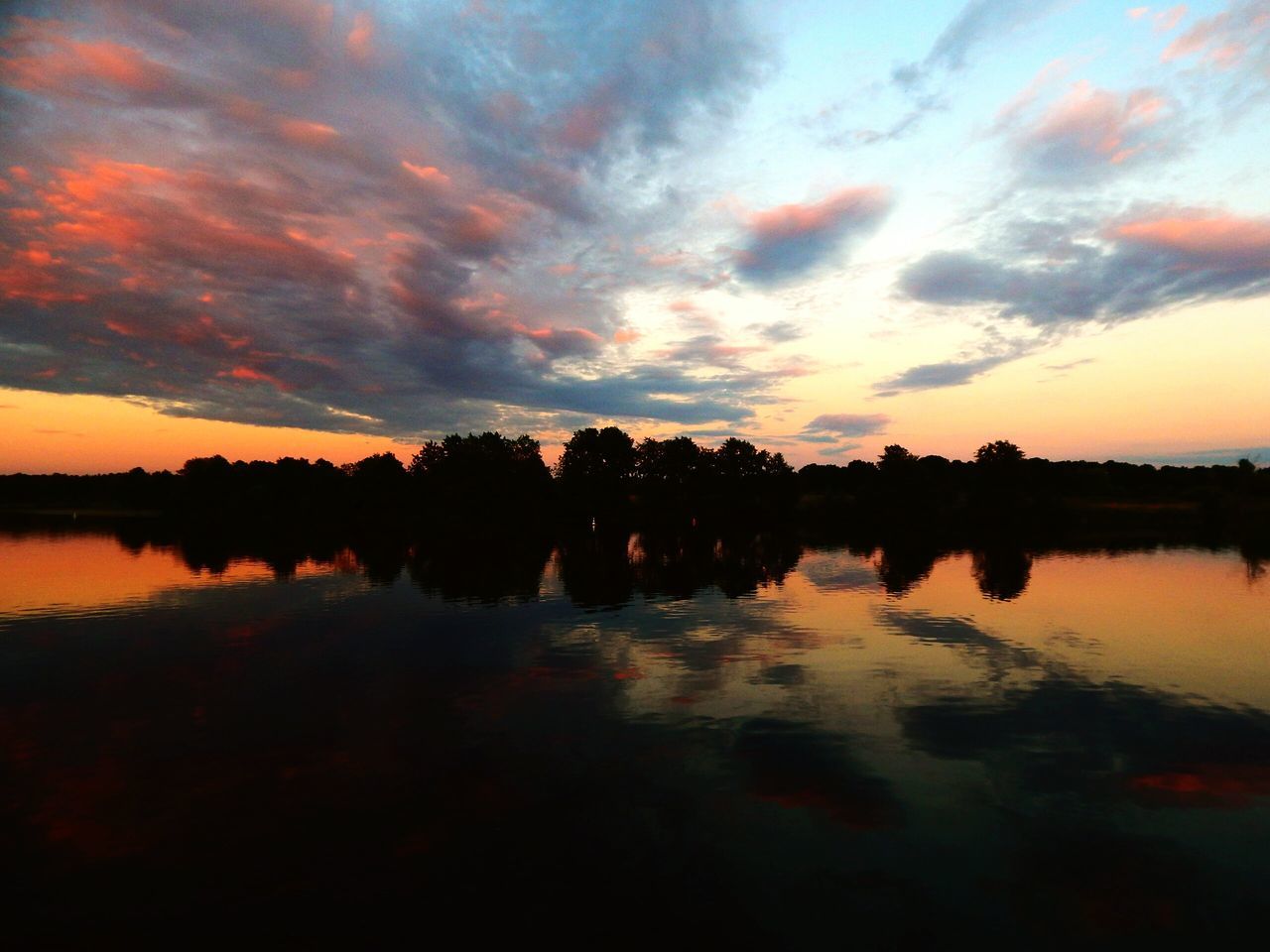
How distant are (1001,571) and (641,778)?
70097 mm

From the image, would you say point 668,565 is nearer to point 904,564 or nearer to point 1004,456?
point 904,564

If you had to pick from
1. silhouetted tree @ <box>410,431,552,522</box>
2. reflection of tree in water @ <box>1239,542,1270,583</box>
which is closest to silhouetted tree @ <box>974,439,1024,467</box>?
reflection of tree in water @ <box>1239,542,1270,583</box>

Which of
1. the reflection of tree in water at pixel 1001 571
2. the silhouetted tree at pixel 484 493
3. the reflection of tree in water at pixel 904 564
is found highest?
the silhouetted tree at pixel 484 493

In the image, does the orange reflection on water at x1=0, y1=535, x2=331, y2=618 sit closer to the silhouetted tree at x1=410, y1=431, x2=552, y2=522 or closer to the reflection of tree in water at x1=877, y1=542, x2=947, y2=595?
the reflection of tree in water at x1=877, y1=542, x2=947, y2=595

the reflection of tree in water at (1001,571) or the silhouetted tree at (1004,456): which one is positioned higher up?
the silhouetted tree at (1004,456)

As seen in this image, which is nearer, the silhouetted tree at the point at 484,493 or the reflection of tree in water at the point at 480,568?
the reflection of tree in water at the point at 480,568

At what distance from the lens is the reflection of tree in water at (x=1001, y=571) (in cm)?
6062

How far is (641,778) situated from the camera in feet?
69.9

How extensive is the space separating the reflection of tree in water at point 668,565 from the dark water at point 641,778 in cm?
1392

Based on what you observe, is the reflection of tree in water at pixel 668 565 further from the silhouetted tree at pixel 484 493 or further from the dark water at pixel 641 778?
the silhouetted tree at pixel 484 493

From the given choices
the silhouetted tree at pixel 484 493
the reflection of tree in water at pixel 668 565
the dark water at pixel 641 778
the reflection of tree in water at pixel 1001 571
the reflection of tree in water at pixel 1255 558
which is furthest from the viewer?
the silhouetted tree at pixel 484 493

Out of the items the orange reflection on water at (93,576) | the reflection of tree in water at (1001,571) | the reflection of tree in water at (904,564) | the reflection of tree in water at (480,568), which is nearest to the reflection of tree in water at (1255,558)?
the reflection of tree in water at (1001,571)

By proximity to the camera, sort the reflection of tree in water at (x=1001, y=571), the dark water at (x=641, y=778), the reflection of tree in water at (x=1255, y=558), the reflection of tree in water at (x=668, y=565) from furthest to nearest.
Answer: the reflection of tree in water at (x=1255, y=558)
the reflection of tree in water at (x=668, y=565)
the reflection of tree in water at (x=1001, y=571)
the dark water at (x=641, y=778)

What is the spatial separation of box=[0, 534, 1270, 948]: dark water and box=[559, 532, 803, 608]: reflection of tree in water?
13924mm
